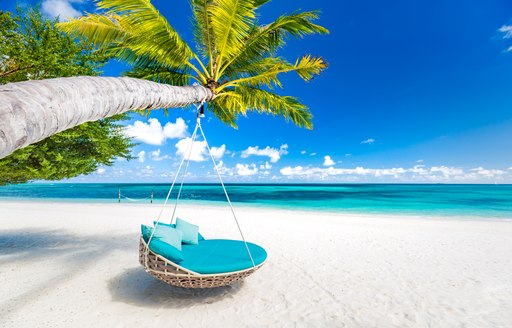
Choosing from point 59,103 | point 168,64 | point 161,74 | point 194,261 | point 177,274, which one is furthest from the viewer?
point 161,74

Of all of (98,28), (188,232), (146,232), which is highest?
(98,28)

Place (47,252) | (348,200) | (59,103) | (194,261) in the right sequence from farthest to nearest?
(348,200)
(47,252)
(194,261)
(59,103)

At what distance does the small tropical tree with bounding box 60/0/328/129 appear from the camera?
3.79 meters

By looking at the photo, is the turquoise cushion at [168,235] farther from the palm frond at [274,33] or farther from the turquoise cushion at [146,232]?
the palm frond at [274,33]

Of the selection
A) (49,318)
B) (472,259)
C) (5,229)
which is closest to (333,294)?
(49,318)

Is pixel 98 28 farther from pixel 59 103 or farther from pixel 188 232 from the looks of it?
pixel 188 232

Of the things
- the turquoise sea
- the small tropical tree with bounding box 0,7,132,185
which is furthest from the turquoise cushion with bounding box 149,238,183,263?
the turquoise sea

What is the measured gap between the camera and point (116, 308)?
3.45 meters

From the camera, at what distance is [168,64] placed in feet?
14.9

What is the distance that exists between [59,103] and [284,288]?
12.1 feet

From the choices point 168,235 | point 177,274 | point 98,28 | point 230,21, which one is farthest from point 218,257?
point 98,28

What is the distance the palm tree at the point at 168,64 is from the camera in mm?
1840

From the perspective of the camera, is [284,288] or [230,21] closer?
[230,21]

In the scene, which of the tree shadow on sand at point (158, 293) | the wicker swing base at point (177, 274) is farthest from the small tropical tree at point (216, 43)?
the tree shadow on sand at point (158, 293)
